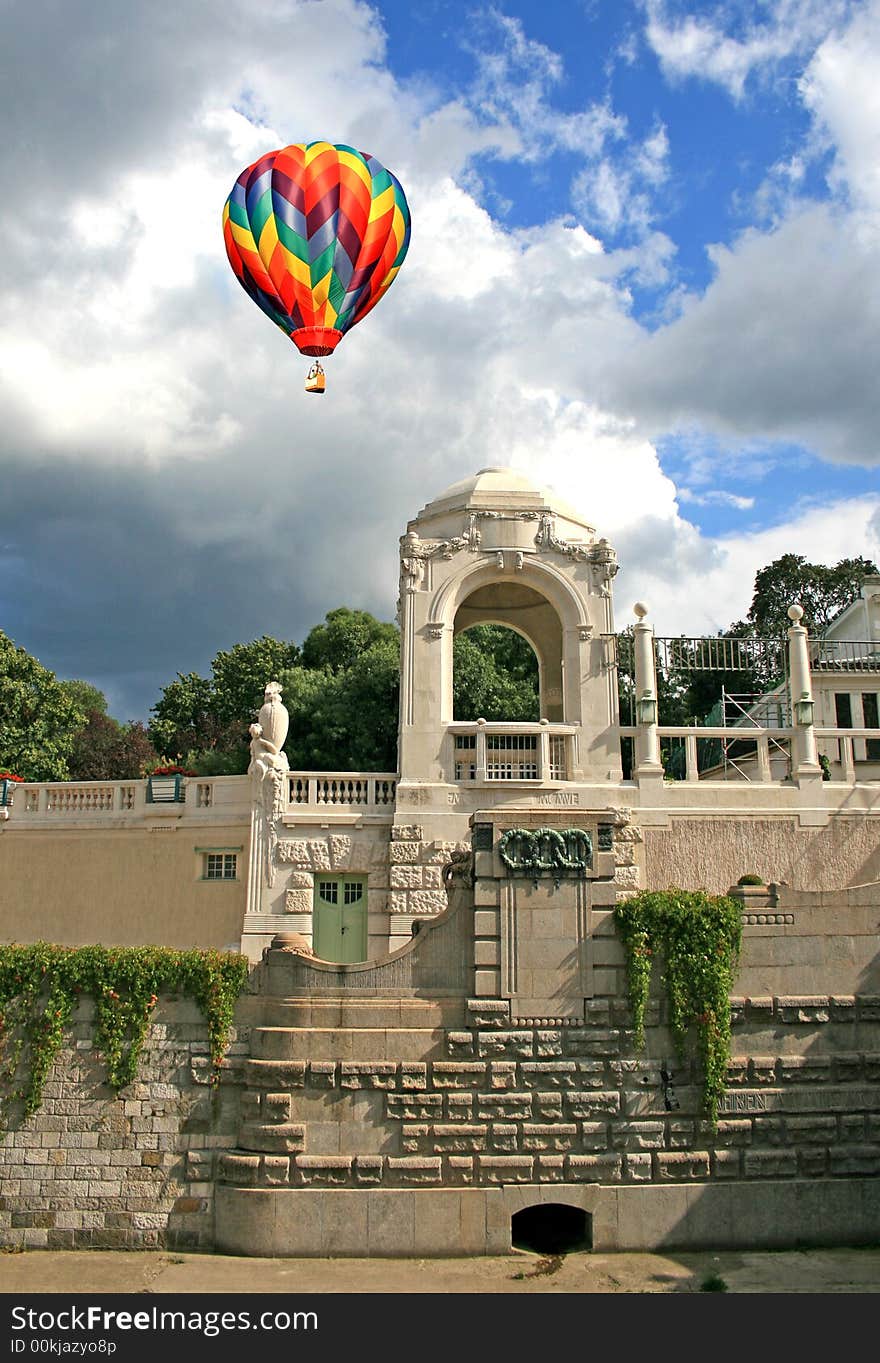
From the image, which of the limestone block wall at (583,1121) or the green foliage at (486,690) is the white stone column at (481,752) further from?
the green foliage at (486,690)

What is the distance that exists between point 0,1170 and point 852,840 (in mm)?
19348

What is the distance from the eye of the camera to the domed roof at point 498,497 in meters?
27.8

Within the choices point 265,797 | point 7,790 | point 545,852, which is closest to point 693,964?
point 545,852

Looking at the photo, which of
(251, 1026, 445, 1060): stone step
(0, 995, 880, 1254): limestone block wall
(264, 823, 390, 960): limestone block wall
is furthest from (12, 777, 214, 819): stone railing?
(251, 1026, 445, 1060): stone step

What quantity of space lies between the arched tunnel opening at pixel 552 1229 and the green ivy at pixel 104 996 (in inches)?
228

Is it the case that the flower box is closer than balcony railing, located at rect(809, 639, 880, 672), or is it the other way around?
the flower box

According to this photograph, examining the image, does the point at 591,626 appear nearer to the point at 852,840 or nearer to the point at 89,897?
the point at 852,840

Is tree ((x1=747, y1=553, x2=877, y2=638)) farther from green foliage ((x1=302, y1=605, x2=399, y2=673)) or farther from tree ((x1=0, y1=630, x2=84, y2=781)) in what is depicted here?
tree ((x1=0, y1=630, x2=84, y2=781))

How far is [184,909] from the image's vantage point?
26.7 m

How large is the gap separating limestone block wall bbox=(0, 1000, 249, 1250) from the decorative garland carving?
17.6 feet

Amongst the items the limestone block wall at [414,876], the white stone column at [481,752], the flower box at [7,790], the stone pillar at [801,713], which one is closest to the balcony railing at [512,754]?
the white stone column at [481,752]

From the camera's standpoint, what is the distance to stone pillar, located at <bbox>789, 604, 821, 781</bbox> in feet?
87.5

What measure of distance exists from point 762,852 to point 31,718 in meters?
35.0

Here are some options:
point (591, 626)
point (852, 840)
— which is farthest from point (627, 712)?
point (852, 840)
